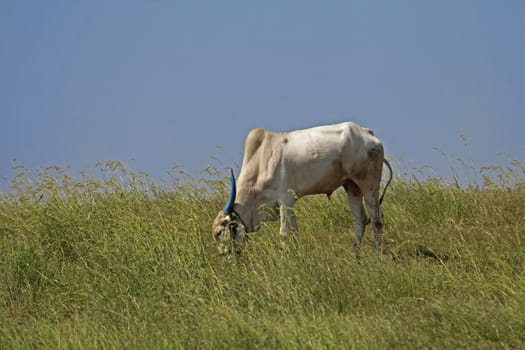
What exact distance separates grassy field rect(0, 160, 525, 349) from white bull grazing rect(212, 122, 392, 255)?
33 centimetres

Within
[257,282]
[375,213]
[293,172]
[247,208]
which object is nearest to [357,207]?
[375,213]

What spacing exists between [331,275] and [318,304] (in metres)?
0.47

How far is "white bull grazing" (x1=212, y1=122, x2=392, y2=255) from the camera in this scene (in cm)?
977

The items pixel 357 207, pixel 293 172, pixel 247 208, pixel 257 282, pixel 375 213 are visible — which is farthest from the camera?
pixel 357 207

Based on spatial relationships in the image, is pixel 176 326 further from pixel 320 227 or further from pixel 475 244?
pixel 320 227

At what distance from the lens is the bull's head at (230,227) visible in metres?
9.53

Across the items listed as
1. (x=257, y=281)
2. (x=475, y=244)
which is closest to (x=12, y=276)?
(x=257, y=281)

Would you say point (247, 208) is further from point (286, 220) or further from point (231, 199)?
point (286, 220)

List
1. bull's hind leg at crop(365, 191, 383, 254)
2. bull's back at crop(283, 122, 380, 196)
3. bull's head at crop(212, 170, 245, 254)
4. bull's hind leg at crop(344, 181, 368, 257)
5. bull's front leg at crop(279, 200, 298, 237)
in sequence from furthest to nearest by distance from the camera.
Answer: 1. bull's hind leg at crop(344, 181, 368, 257)
2. bull's hind leg at crop(365, 191, 383, 254)
3. bull's back at crop(283, 122, 380, 196)
4. bull's front leg at crop(279, 200, 298, 237)
5. bull's head at crop(212, 170, 245, 254)

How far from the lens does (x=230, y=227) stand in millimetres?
9648

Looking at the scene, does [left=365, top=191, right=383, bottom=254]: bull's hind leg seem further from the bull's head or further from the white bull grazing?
the bull's head

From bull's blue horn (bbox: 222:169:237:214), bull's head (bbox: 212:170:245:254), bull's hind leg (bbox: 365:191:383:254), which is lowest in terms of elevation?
bull's hind leg (bbox: 365:191:383:254)

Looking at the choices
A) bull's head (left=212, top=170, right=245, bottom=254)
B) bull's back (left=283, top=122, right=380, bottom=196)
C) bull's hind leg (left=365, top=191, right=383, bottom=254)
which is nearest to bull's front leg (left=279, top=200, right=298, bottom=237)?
bull's back (left=283, top=122, right=380, bottom=196)

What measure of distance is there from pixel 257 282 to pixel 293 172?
261 cm
